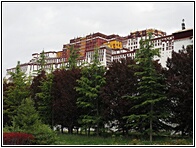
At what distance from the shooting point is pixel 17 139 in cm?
1142

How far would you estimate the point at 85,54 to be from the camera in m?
88.2

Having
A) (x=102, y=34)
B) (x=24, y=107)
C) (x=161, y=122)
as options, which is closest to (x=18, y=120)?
(x=24, y=107)

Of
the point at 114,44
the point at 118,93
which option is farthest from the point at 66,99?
the point at 114,44

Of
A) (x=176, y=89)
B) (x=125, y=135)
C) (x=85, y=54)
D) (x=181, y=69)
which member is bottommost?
(x=125, y=135)

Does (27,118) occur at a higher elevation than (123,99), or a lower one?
lower

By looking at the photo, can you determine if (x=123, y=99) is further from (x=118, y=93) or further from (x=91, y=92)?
(x=91, y=92)

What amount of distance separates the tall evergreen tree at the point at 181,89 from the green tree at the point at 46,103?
10.3 metres

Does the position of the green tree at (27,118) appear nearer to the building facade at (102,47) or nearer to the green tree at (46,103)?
the green tree at (46,103)

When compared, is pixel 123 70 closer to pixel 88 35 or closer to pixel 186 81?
pixel 186 81

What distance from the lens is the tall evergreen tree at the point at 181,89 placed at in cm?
1398

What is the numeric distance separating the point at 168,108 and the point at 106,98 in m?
3.59

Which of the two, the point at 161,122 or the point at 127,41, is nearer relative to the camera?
the point at 161,122

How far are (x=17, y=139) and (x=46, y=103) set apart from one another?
11694 millimetres

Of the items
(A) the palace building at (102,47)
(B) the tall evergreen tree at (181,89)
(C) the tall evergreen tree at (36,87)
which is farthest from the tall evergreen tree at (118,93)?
(A) the palace building at (102,47)
